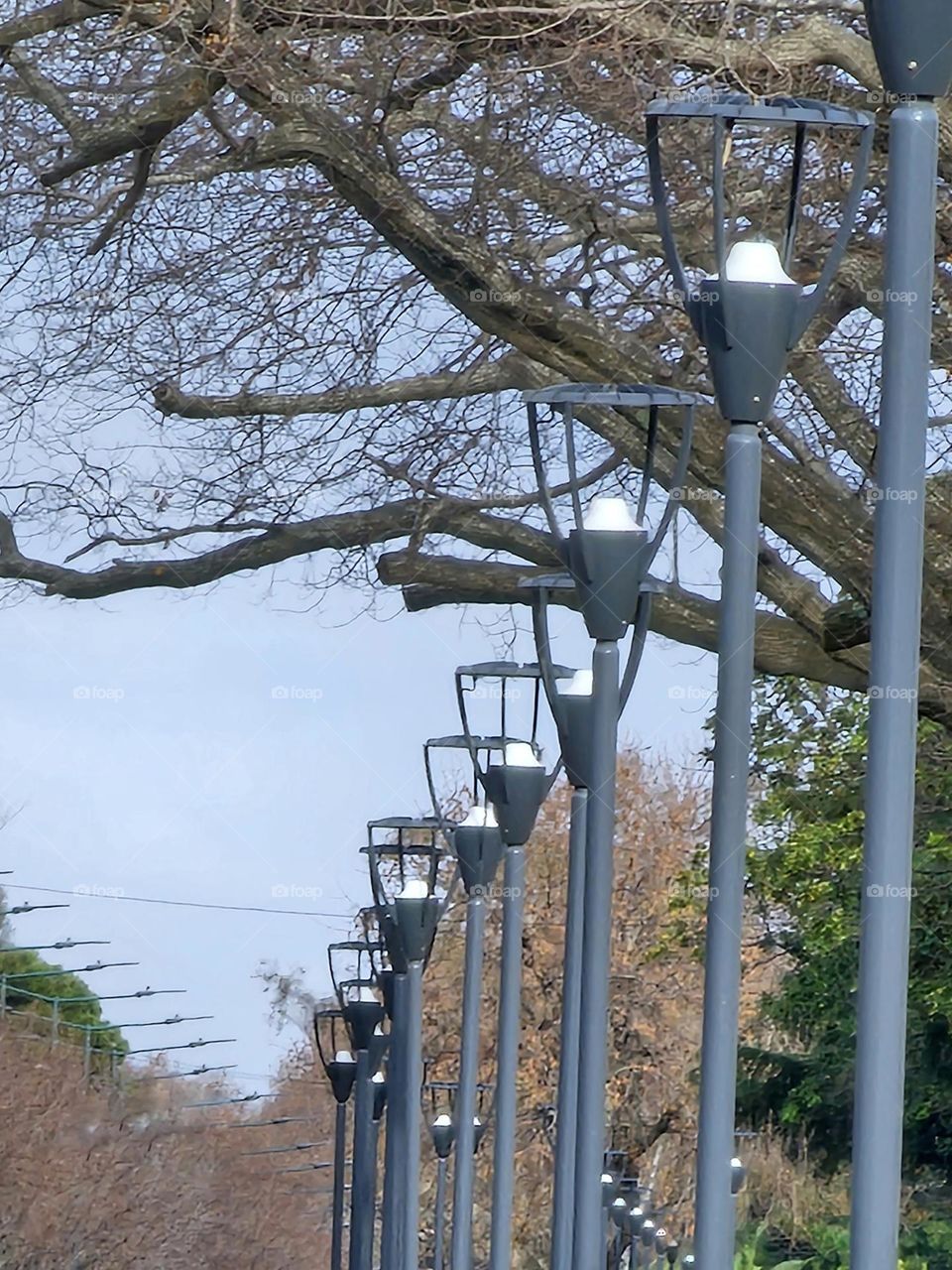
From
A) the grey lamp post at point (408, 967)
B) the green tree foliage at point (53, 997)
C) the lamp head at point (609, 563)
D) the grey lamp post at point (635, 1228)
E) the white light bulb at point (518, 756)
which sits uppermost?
the lamp head at point (609, 563)

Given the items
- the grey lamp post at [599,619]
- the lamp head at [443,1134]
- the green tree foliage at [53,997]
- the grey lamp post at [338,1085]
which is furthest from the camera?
the green tree foliage at [53,997]

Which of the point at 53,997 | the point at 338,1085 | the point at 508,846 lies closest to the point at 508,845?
the point at 508,846

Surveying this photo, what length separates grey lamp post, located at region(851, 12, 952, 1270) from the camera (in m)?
5.20

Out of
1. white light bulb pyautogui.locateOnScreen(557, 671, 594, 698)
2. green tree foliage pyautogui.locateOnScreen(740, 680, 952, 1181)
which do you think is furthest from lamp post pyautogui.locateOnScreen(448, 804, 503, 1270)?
white light bulb pyautogui.locateOnScreen(557, 671, 594, 698)

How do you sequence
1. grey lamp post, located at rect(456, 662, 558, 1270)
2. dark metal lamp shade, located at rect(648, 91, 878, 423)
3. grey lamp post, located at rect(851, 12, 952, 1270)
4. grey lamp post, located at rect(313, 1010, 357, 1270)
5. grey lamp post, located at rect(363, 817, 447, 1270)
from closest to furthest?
grey lamp post, located at rect(851, 12, 952, 1270)
dark metal lamp shade, located at rect(648, 91, 878, 423)
grey lamp post, located at rect(456, 662, 558, 1270)
grey lamp post, located at rect(363, 817, 447, 1270)
grey lamp post, located at rect(313, 1010, 357, 1270)

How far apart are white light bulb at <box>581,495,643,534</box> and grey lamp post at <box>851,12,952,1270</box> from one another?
3.80 m

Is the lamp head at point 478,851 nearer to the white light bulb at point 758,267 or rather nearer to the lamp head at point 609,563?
the lamp head at point 609,563

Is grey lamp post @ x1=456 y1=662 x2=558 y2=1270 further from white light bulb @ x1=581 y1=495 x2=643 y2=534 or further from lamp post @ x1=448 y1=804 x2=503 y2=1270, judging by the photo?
white light bulb @ x1=581 y1=495 x2=643 y2=534

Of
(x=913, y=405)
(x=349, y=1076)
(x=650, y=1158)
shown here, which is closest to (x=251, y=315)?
(x=913, y=405)

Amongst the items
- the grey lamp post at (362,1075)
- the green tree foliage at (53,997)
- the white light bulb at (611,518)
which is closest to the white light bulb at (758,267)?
the white light bulb at (611,518)

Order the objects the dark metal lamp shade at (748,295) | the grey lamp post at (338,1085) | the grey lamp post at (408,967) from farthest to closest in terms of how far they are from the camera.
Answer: the grey lamp post at (338,1085), the grey lamp post at (408,967), the dark metal lamp shade at (748,295)

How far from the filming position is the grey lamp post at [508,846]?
45.1 feet

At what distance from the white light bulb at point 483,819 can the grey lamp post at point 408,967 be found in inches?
85.7

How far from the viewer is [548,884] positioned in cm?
4322
